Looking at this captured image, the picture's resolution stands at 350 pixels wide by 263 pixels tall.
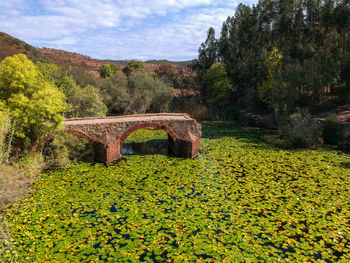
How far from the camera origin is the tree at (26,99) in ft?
34.1

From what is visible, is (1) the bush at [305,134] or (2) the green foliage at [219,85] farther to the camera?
(2) the green foliage at [219,85]

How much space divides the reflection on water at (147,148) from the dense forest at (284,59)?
11834 millimetres

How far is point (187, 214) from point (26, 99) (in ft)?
28.9

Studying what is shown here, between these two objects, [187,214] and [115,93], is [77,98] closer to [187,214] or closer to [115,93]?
[115,93]

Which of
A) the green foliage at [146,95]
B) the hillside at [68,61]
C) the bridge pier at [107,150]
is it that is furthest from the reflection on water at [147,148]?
the hillside at [68,61]

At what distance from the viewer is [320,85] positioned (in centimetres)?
2309

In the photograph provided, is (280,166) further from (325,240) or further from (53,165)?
(53,165)

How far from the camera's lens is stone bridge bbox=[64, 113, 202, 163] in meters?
13.8

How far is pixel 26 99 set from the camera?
411 inches

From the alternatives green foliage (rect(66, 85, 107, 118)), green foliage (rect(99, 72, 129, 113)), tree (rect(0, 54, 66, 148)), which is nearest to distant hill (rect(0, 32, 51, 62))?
green foliage (rect(99, 72, 129, 113))

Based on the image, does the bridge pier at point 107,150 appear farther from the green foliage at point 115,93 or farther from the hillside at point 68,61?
the hillside at point 68,61

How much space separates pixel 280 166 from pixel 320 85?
1474 cm

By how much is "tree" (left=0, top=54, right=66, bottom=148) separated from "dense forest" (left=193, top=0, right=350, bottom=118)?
62.4ft

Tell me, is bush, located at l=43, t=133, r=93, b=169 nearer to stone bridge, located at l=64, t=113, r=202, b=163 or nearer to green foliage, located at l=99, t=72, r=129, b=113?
stone bridge, located at l=64, t=113, r=202, b=163
